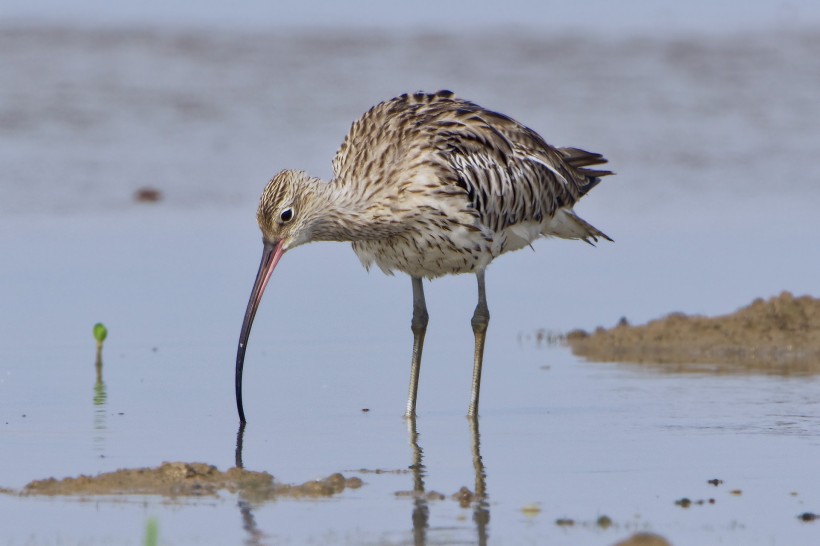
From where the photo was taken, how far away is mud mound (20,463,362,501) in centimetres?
605

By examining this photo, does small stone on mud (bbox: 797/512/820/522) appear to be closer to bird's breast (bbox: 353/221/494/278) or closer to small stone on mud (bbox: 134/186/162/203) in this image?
bird's breast (bbox: 353/221/494/278)

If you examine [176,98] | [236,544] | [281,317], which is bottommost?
[236,544]

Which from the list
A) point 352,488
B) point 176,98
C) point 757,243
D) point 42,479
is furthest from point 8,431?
point 176,98

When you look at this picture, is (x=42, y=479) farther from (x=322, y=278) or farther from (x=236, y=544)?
(x=322, y=278)

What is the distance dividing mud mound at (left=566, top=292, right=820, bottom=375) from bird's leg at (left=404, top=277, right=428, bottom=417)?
1.21 meters

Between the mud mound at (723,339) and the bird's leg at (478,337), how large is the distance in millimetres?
1027

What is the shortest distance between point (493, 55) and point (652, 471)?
54.8 ft

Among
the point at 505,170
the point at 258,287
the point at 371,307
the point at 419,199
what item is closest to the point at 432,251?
the point at 419,199

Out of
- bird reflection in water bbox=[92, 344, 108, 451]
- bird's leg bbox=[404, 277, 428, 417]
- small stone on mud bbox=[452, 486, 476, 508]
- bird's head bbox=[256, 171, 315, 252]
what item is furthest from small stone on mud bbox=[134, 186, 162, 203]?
small stone on mud bbox=[452, 486, 476, 508]

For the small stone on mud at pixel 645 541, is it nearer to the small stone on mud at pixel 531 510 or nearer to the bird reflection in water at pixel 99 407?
the small stone on mud at pixel 531 510

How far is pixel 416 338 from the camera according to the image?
8734mm

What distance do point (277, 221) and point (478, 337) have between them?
4.33ft

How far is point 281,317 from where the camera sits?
10.6m

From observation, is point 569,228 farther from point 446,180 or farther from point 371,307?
point 371,307
